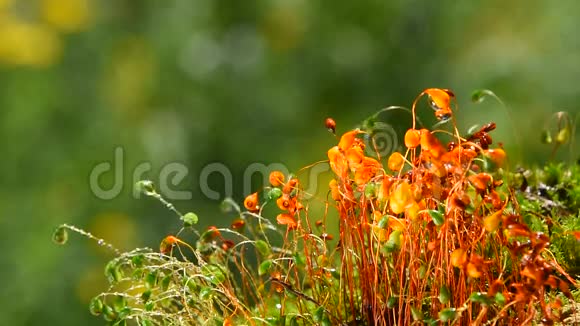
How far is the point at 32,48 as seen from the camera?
374cm

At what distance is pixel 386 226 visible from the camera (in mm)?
1256

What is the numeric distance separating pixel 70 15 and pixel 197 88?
596mm

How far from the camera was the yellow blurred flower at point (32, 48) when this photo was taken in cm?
374

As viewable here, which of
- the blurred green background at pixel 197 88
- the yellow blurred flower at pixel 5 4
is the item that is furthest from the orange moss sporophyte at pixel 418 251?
the yellow blurred flower at pixel 5 4

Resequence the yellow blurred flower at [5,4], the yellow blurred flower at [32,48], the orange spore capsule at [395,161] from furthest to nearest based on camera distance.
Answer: the yellow blurred flower at [5,4] < the yellow blurred flower at [32,48] < the orange spore capsule at [395,161]

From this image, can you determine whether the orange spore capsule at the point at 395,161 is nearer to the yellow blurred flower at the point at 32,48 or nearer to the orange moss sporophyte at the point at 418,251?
the orange moss sporophyte at the point at 418,251

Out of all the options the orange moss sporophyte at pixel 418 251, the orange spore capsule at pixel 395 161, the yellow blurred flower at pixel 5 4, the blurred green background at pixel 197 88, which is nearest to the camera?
the orange moss sporophyte at pixel 418 251

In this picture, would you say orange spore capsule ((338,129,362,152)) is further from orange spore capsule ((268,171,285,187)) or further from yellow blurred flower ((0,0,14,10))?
yellow blurred flower ((0,0,14,10))

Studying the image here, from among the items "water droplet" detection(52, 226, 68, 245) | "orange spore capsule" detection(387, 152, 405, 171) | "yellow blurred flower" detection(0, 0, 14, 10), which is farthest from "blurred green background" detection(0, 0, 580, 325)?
"orange spore capsule" detection(387, 152, 405, 171)

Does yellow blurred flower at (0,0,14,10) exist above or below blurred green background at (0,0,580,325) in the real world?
above

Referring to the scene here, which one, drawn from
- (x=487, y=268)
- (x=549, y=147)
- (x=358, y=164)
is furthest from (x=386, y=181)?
(x=549, y=147)

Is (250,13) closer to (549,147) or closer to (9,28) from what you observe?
(9,28)

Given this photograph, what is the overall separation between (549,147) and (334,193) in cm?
244

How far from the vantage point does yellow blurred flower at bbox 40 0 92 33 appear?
3834 millimetres
